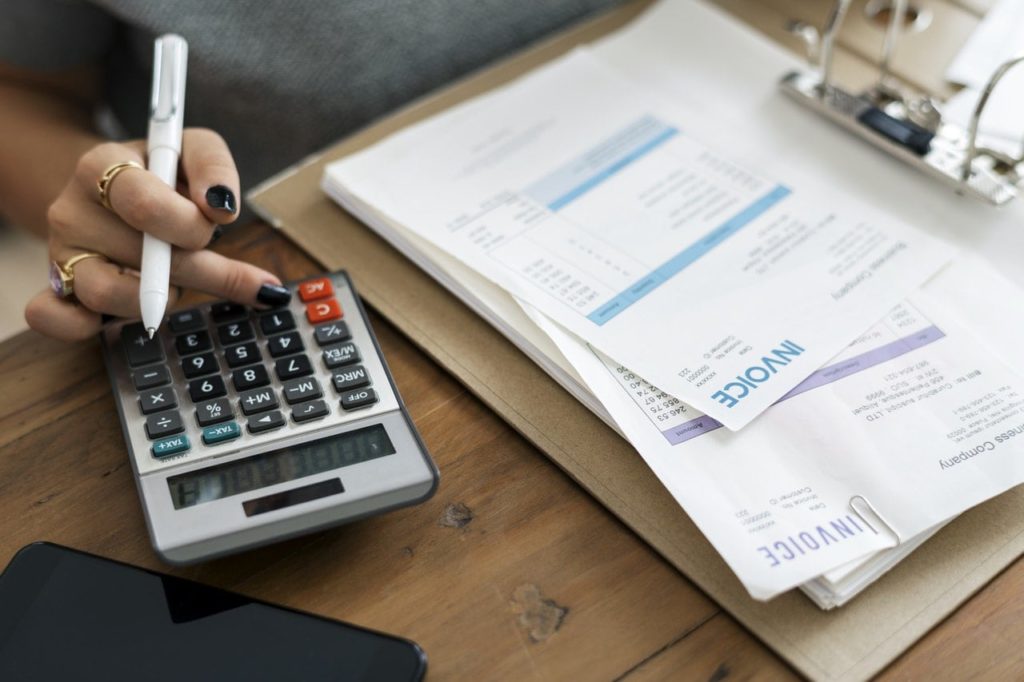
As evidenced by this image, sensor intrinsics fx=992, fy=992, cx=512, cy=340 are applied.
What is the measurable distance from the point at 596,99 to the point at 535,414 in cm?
28

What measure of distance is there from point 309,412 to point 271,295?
0.28 ft

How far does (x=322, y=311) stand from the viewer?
22.1 inches

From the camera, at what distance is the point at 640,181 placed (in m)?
0.64

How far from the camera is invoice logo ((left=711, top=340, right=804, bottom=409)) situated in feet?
1.68

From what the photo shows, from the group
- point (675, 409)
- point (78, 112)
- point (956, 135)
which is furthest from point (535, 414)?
point (78, 112)

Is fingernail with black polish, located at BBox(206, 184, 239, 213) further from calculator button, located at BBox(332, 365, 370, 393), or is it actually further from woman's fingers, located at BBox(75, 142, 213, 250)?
calculator button, located at BBox(332, 365, 370, 393)

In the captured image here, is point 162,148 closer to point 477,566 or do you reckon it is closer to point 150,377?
point 150,377

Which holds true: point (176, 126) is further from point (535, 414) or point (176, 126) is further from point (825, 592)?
point (825, 592)

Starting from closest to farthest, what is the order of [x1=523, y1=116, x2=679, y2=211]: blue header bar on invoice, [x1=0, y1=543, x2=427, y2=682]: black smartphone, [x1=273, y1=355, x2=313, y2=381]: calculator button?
1. [x1=0, y1=543, x2=427, y2=682]: black smartphone
2. [x1=273, y1=355, x2=313, y2=381]: calculator button
3. [x1=523, y1=116, x2=679, y2=211]: blue header bar on invoice

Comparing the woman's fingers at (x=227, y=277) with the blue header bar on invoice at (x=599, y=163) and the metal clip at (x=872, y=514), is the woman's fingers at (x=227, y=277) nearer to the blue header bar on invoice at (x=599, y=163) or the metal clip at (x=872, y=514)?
the blue header bar on invoice at (x=599, y=163)

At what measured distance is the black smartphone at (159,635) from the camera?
0.43m

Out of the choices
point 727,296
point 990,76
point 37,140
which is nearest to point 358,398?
point 727,296

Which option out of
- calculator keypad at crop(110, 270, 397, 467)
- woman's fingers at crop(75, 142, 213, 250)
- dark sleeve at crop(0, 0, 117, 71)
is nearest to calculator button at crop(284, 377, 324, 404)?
calculator keypad at crop(110, 270, 397, 467)

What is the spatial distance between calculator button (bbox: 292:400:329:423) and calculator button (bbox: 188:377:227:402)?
0.14 feet
